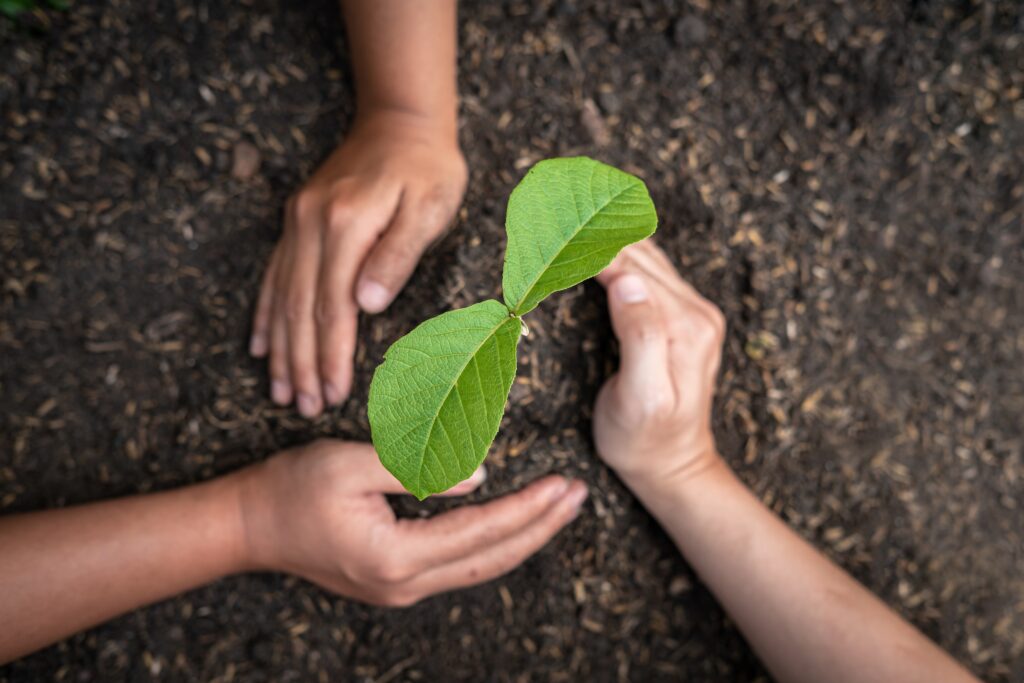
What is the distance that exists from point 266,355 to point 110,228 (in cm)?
37

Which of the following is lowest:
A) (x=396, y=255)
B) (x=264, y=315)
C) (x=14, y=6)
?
(x=264, y=315)

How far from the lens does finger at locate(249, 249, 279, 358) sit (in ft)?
4.52

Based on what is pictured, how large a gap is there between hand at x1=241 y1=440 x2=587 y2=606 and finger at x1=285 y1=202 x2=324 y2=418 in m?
0.10

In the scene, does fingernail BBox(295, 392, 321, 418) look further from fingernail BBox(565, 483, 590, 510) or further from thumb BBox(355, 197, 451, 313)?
fingernail BBox(565, 483, 590, 510)

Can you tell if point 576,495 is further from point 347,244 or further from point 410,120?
point 410,120

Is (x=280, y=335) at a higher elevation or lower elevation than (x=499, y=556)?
higher

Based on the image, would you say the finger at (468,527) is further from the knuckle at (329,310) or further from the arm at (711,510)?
the knuckle at (329,310)

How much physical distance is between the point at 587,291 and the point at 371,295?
0.36 meters

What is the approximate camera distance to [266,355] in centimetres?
140

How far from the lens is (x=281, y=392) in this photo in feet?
4.44

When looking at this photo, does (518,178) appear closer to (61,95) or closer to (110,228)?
(110,228)

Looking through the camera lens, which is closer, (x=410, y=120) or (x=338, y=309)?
(x=338, y=309)

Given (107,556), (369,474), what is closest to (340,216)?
(369,474)

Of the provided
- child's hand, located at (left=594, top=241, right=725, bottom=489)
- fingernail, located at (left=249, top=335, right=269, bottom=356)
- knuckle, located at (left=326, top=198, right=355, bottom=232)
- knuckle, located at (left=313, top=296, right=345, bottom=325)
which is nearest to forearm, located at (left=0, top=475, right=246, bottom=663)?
fingernail, located at (left=249, top=335, right=269, bottom=356)
